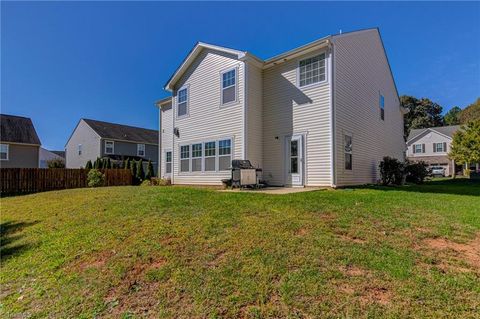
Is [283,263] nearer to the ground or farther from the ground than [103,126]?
nearer to the ground

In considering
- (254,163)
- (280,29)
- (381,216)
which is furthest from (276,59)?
(381,216)

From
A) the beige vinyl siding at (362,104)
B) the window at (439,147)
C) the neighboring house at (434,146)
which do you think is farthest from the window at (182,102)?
the window at (439,147)

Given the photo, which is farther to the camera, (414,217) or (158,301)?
(414,217)

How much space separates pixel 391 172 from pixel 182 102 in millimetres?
11793

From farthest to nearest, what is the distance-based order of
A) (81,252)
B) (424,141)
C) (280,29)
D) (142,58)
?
(424,141)
(142,58)
(280,29)
(81,252)

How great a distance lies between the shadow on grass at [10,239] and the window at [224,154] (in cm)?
742

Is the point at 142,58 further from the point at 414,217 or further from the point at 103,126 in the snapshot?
the point at 414,217

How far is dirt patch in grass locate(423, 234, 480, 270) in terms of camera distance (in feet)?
10.8

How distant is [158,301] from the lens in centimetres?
279

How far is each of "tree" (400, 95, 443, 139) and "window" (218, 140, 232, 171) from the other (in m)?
49.0

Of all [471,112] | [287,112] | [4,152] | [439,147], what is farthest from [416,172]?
[471,112]

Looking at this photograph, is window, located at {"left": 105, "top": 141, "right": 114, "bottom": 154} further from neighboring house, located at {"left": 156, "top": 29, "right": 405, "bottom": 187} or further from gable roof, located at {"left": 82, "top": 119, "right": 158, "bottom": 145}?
neighboring house, located at {"left": 156, "top": 29, "right": 405, "bottom": 187}

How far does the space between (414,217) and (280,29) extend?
11.7 metres

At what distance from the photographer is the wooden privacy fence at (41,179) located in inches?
536
